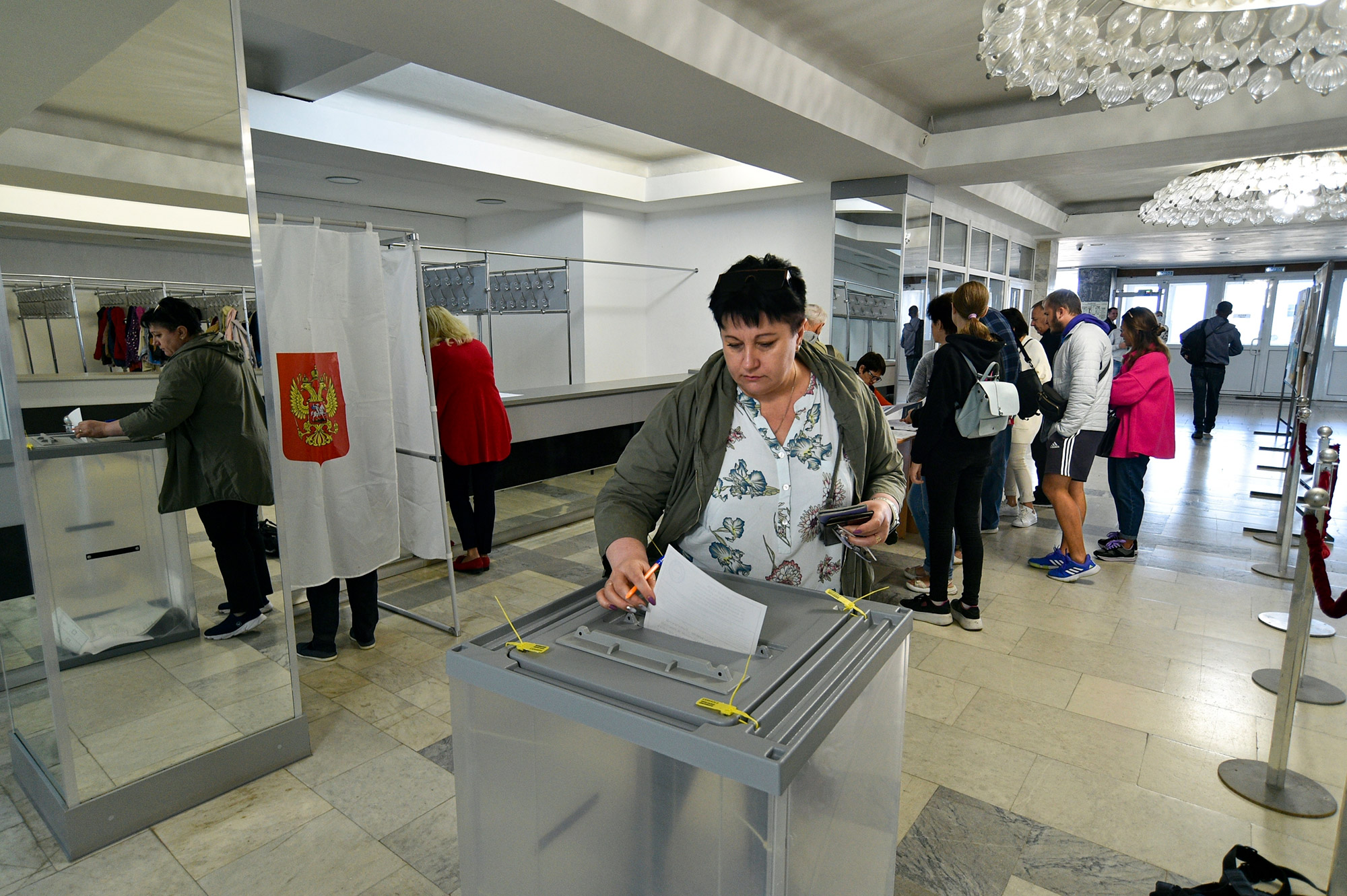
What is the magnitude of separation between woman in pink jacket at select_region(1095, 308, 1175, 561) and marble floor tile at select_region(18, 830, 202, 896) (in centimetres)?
489

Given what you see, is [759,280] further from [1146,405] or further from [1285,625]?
[1146,405]

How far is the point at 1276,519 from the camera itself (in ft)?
18.5

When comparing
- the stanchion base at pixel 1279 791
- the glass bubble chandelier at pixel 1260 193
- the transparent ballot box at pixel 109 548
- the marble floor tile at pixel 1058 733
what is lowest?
the marble floor tile at pixel 1058 733

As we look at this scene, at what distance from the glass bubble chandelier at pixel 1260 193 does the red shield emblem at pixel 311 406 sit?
22.5 feet

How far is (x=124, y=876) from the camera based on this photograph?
1.96m

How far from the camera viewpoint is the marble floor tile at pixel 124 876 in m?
1.90

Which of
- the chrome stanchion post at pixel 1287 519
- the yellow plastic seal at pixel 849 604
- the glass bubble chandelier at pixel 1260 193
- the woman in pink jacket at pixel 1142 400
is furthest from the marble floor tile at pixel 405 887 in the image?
the glass bubble chandelier at pixel 1260 193

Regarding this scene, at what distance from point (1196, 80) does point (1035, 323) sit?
269 cm

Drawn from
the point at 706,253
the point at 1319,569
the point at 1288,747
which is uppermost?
the point at 706,253

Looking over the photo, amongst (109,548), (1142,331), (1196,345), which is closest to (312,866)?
(109,548)

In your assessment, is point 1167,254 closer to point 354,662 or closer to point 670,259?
point 670,259

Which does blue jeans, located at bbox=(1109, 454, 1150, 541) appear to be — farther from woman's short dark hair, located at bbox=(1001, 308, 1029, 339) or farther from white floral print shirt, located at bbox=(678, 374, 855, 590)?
white floral print shirt, located at bbox=(678, 374, 855, 590)

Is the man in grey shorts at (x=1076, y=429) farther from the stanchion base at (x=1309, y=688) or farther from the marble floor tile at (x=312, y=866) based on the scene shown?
the marble floor tile at (x=312, y=866)

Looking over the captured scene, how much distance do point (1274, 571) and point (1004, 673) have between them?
2.51m
